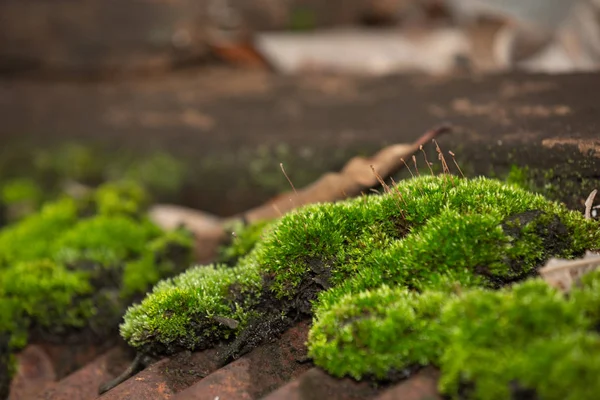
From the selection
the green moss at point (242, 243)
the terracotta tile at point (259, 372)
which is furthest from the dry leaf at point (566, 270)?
the green moss at point (242, 243)

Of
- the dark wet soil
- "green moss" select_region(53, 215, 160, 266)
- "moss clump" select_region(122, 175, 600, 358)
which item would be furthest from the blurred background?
"green moss" select_region(53, 215, 160, 266)

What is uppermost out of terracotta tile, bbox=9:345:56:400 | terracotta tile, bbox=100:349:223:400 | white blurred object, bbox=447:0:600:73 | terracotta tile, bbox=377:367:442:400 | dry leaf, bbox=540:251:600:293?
white blurred object, bbox=447:0:600:73

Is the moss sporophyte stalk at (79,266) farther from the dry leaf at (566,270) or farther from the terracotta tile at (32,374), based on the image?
the dry leaf at (566,270)

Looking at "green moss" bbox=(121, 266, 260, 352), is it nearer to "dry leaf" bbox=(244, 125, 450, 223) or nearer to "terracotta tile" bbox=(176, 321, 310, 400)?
"terracotta tile" bbox=(176, 321, 310, 400)

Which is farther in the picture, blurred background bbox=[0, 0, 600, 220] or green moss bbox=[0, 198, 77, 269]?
blurred background bbox=[0, 0, 600, 220]

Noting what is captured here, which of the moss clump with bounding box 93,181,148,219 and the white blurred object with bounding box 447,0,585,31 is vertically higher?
the white blurred object with bounding box 447,0,585,31

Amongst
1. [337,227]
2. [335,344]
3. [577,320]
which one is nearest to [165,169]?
[337,227]
